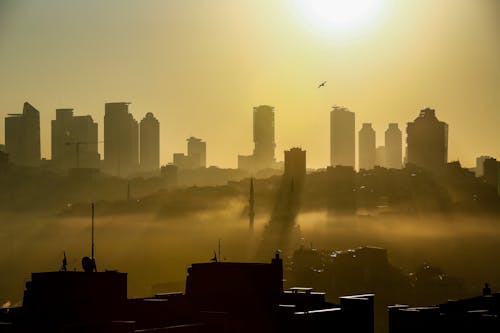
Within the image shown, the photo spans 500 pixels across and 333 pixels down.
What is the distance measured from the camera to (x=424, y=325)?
3135 inches

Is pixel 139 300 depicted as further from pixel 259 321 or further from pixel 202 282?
pixel 259 321

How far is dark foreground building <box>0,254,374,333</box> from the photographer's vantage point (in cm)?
7006

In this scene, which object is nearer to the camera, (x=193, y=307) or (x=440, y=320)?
(x=440, y=320)

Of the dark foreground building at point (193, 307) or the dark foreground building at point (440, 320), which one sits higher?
the dark foreground building at point (193, 307)

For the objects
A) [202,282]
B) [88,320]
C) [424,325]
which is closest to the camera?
[88,320]

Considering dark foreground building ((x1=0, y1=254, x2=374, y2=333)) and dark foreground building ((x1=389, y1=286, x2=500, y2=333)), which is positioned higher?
dark foreground building ((x1=0, y1=254, x2=374, y2=333))

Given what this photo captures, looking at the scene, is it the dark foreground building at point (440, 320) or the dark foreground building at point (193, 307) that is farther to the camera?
the dark foreground building at point (440, 320)

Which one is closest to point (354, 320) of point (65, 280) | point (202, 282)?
point (202, 282)

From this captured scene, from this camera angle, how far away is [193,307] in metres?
80.6

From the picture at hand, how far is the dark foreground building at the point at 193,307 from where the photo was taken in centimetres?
7006

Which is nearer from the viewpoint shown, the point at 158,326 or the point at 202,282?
the point at 158,326

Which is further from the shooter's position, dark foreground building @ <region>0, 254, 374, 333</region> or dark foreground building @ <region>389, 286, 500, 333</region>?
dark foreground building @ <region>389, 286, 500, 333</region>

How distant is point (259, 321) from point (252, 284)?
37.3 ft

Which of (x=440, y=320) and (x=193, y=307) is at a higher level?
(x=193, y=307)
